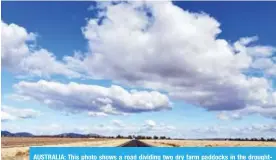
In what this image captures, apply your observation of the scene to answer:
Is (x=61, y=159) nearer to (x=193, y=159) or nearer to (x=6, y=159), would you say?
(x=193, y=159)

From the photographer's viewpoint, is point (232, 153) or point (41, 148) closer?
point (232, 153)

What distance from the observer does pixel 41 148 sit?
21.6 meters

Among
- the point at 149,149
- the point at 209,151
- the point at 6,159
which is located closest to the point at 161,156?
the point at 149,149

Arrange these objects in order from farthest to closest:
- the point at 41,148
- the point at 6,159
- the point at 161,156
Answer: the point at 6,159 → the point at 41,148 → the point at 161,156

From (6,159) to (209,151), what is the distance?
52.2 meters

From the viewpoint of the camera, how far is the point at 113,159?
20.5 metres

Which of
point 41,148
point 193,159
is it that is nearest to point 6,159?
point 41,148

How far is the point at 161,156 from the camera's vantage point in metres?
19.8

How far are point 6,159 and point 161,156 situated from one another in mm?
51524

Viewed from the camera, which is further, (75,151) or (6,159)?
(6,159)

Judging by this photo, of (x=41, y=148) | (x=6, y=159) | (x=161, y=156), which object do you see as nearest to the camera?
(x=161, y=156)

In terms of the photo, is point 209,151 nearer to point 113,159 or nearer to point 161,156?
point 161,156

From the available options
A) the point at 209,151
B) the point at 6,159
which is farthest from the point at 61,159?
the point at 6,159

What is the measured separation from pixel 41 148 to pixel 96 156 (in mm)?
3057
